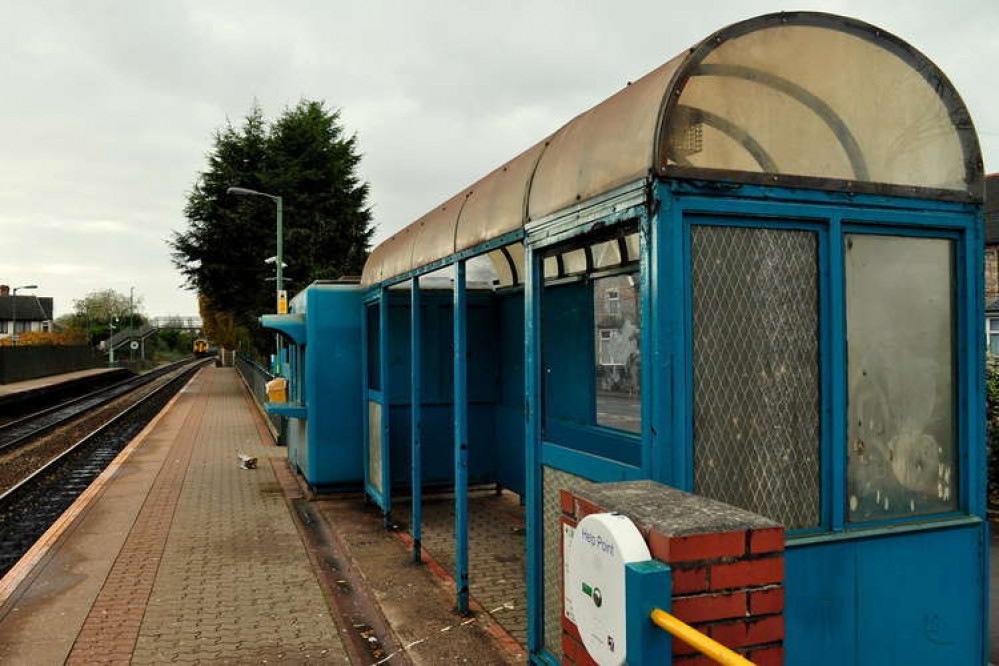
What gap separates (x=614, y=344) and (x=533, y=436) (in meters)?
1.76

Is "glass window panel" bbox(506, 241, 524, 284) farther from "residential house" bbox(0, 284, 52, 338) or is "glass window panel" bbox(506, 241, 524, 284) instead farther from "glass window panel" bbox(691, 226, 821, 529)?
"residential house" bbox(0, 284, 52, 338)

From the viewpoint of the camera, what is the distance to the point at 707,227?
309 centimetres

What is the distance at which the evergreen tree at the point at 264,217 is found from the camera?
29.2 meters

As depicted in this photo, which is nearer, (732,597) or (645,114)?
(732,597)

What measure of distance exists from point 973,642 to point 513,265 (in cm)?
557

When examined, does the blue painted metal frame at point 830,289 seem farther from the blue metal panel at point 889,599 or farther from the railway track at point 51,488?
the railway track at point 51,488

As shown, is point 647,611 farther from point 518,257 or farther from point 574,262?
point 518,257

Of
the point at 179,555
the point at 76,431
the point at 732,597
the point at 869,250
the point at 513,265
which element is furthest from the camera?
the point at 76,431

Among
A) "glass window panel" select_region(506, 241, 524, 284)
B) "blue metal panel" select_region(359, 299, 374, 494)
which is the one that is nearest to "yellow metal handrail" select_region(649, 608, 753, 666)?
"glass window panel" select_region(506, 241, 524, 284)

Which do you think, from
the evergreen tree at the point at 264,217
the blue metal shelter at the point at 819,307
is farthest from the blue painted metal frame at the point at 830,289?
the evergreen tree at the point at 264,217

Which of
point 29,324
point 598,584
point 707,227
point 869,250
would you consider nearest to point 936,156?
point 869,250

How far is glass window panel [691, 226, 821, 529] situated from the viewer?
309cm

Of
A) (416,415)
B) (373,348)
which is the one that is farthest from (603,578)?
(373,348)

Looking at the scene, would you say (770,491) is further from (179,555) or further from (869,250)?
(179,555)
